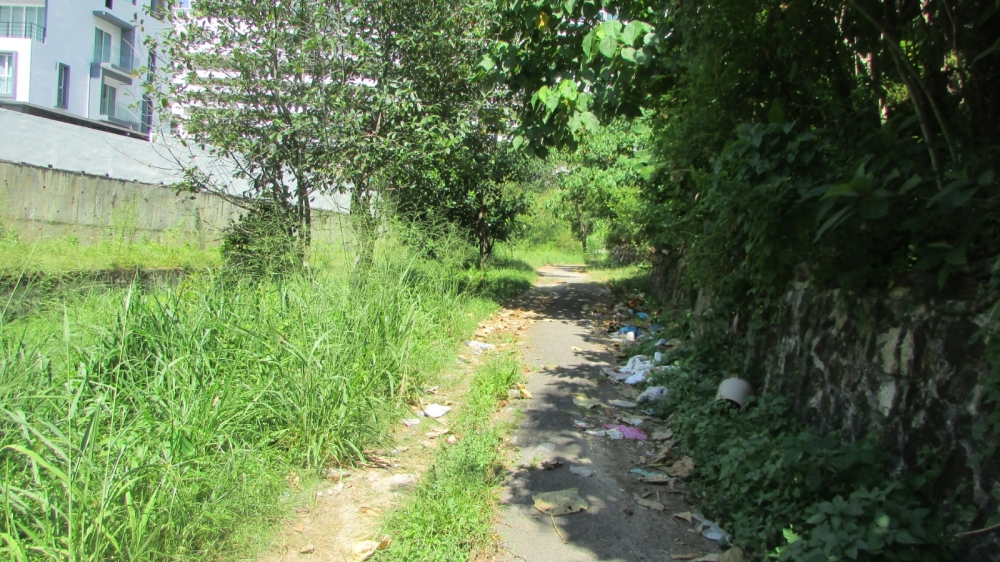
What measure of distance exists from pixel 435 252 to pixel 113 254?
4443mm

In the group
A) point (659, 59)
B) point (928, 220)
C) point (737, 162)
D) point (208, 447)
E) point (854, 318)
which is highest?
point (659, 59)

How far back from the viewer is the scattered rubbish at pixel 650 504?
3.68m

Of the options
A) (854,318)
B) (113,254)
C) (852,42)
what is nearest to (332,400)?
(854,318)

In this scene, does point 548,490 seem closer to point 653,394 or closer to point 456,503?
point 456,503

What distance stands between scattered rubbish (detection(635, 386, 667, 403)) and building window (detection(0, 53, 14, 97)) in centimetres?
2919

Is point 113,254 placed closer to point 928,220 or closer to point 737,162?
point 737,162

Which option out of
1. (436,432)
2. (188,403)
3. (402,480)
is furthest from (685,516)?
(188,403)

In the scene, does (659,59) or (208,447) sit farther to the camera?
(659,59)

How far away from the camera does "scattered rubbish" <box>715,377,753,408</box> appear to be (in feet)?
14.7

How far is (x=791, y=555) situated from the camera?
264 cm

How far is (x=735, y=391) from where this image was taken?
14.8 ft

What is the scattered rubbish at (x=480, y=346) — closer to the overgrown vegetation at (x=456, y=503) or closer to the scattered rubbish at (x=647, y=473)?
the overgrown vegetation at (x=456, y=503)

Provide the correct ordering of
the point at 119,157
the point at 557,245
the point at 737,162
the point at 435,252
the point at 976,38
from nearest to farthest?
the point at 976,38 → the point at 737,162 → the point at 435,252 → the point at 119,157 → the point at 557,245

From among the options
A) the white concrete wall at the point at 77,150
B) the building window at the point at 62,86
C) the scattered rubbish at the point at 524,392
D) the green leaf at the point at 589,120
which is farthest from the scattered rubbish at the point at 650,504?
the building window at the point at 62,86
